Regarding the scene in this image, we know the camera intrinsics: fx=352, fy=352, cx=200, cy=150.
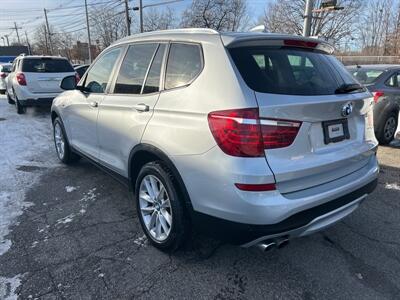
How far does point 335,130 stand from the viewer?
2.58 metres

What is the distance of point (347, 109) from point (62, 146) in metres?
4.34

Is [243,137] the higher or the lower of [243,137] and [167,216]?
the higher

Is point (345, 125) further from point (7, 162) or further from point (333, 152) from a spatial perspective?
point (7, 162)

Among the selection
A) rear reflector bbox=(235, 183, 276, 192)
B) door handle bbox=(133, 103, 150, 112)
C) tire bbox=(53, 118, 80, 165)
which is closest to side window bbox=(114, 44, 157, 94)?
door handle bbox=(133, 103, 150, 112)

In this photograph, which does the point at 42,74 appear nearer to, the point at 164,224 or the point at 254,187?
the point at 164,224

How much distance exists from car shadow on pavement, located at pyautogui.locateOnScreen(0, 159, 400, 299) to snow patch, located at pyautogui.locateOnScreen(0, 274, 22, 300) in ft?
0.16

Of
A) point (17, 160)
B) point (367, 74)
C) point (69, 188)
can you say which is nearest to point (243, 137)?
point (69, 188)

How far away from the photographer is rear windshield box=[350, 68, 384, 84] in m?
7.12

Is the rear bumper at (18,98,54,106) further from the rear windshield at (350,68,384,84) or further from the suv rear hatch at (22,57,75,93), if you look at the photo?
the rear windshield at (350,68,384,84)

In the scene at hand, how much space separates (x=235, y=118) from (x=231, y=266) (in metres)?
1.34

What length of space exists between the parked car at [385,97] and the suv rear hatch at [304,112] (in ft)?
14.2

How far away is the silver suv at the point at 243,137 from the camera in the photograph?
225cm

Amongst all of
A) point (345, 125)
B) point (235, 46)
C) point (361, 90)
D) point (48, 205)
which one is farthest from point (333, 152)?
point (48, 205)

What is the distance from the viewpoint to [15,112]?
11.2 m
